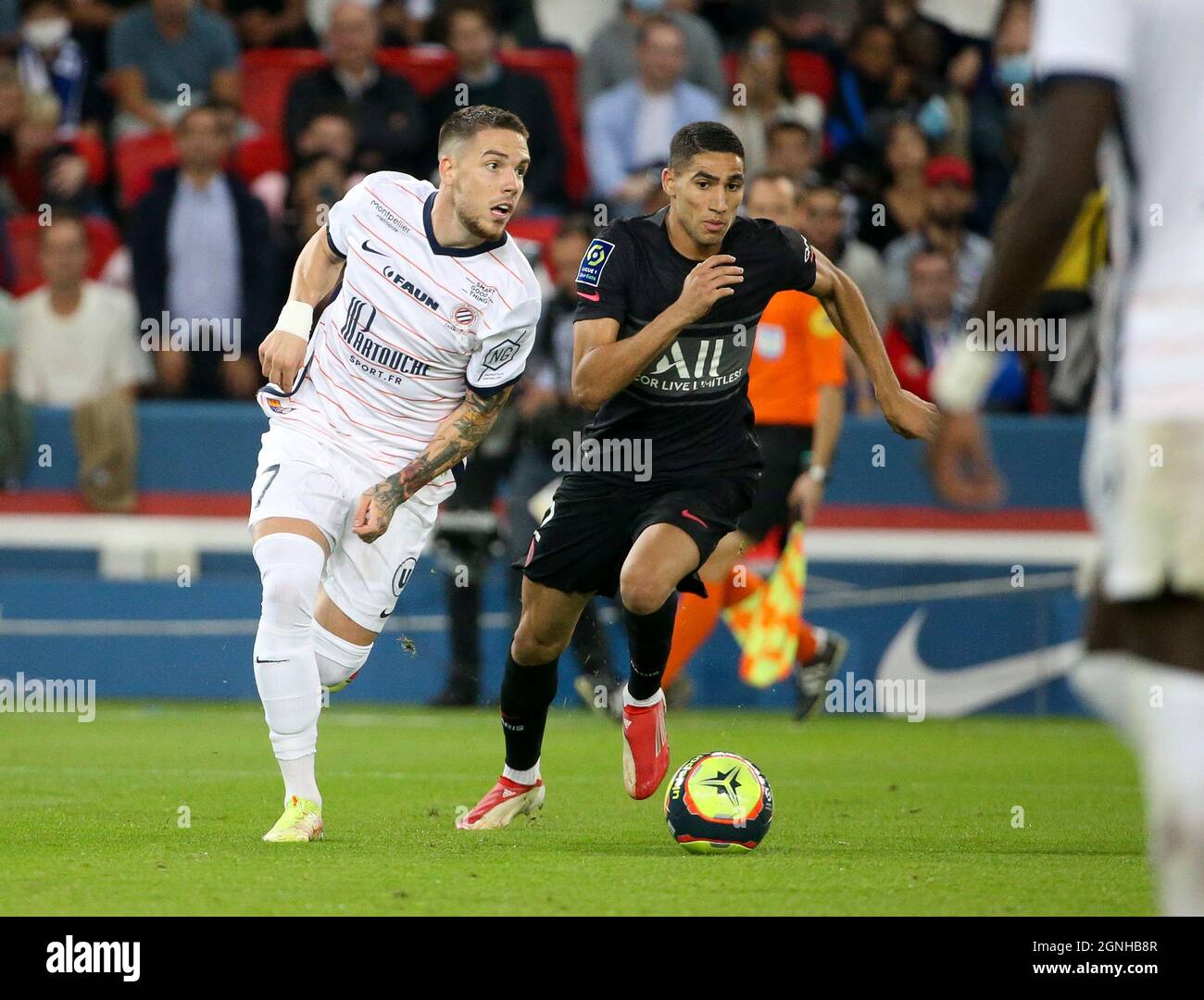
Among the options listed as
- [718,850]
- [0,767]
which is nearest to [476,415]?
[718,850]

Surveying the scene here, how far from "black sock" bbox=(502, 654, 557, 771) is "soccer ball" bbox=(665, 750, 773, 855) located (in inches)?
28.4

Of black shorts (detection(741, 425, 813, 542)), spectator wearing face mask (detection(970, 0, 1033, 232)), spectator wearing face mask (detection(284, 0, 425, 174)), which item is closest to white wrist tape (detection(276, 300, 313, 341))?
black shorts (detection(741, 425, 813, 542))

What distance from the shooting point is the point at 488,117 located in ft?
21.5

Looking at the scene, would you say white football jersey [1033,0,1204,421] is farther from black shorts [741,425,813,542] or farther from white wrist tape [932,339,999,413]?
black shorts [741,425,813,542]

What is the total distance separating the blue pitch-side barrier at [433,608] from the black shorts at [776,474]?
1144mm

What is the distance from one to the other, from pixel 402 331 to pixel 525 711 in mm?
1399

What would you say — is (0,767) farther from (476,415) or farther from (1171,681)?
(1171,681)

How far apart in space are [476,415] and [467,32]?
7.22 m

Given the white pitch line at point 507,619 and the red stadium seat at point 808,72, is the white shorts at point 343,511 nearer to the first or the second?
the white pitch line at point 507,619

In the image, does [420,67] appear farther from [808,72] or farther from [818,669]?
[818,669]

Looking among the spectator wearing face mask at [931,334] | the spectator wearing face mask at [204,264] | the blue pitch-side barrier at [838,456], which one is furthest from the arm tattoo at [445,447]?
the spectator wearing face mask at [204,264]
